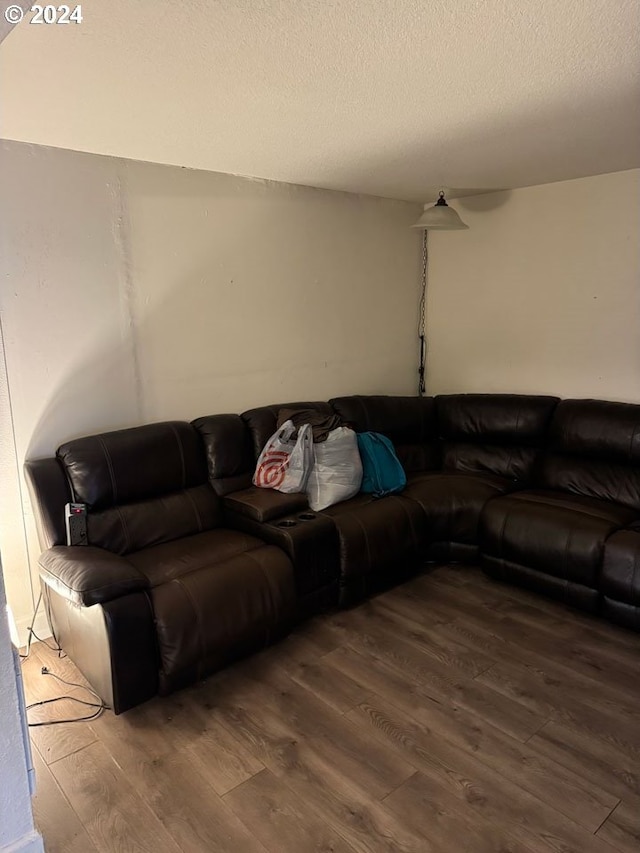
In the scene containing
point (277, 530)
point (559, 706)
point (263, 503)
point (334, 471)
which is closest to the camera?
point (559, 706)

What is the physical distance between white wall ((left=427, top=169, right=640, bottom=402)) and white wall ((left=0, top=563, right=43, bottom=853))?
3504 mm

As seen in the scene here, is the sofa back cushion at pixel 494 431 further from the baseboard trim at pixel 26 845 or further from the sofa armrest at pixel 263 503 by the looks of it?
the baseboard trim at pixel 26 845

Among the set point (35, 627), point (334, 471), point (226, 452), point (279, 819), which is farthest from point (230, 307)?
point (279, 819)

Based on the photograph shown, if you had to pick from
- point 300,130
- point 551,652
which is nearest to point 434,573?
point 551,652

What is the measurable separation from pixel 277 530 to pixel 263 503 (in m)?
0.20

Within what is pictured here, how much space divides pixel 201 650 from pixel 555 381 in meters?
2.88

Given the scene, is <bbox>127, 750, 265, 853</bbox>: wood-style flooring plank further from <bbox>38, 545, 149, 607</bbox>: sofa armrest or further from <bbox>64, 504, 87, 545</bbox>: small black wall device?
<bbox>64, 504, 87, 545</bbox>: small black wall device

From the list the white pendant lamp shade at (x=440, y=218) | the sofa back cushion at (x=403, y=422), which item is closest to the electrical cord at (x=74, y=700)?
the sofa back cushion at (x=403, y=422)

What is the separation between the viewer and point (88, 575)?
2.12 m

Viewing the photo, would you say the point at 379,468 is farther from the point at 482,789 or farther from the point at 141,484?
the point at 482,789

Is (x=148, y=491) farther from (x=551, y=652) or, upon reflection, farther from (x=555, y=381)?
(x=555, y=381)

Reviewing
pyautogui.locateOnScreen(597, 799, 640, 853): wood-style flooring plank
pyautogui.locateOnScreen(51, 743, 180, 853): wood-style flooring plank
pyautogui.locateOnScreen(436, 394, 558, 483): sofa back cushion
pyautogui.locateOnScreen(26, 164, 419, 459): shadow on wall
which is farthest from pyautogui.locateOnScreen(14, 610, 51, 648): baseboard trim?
pyautogui.locateOnScreen(436, 394, 558, 483): sofa back cushion

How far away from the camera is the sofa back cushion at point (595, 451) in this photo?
320cm

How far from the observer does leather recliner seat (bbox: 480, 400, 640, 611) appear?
281 centimetres
